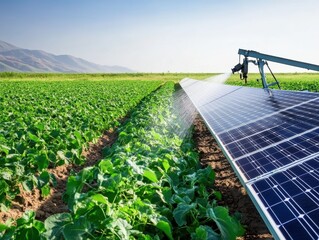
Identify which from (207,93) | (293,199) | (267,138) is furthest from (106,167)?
(207,93)

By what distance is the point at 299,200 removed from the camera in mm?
3475

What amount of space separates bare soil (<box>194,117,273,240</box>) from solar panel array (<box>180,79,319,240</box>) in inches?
32.7

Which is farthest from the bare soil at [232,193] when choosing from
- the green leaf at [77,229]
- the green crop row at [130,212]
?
the green leaf at [77,229]

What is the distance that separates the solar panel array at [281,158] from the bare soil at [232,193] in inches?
32.7

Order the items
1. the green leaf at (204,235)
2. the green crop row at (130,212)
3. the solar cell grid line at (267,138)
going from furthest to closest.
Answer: the solar cell grid line at (267,138) → the green leaf at (204,235) → the green crop row at (130,212)

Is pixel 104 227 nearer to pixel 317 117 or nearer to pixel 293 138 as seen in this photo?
pixel 293 138

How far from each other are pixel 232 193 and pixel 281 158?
1.69m

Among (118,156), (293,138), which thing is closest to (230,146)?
(293,138)

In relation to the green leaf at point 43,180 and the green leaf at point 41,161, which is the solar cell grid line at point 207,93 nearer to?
the green leaf at point 41,161

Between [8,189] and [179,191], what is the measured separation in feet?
10.3

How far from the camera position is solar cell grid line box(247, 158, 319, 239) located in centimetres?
295

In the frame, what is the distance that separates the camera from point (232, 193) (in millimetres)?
6207

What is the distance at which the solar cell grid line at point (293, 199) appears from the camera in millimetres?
2949

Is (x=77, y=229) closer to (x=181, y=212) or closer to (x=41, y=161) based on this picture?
(x=181, y=212)
